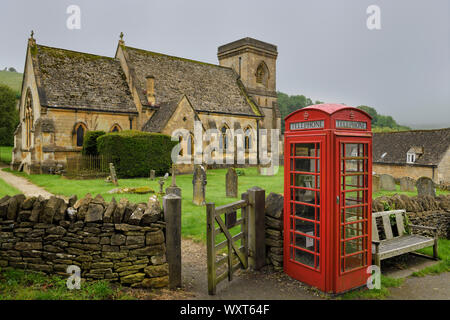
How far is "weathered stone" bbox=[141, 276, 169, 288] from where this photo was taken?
5492 millimetres

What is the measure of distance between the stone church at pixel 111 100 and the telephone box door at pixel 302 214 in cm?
2018

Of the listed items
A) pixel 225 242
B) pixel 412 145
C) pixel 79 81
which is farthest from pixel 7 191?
pixel 412 145

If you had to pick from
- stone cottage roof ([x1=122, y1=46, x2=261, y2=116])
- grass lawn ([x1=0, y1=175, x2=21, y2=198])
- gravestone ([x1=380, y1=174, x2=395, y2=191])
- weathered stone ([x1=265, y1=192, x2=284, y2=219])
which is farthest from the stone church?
weathered stone ([x1=265, y1=192, x2=284, y2=219])

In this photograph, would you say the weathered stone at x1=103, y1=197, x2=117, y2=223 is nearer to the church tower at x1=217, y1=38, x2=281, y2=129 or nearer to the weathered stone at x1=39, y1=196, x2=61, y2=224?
the weathered stone at x1=39, y1=196, x2=61, y2=224

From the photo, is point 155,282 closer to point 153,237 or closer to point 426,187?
point 153,237

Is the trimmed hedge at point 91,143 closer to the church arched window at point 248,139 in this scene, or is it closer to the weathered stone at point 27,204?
the church arched window at point 248,139

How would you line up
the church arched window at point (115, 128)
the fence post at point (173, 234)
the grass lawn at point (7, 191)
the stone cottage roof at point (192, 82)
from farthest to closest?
the stone cottage roof at point (192, 82), the church arched window at point (115, 128), the grass lawn at point (7, 191), the fence post at point (173, 234)

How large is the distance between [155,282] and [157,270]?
0.68 ft

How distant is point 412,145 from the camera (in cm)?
3759

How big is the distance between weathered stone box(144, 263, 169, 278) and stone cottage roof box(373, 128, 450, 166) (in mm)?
35848

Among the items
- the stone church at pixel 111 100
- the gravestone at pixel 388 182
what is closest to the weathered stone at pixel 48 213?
the gravestone at pixel 388 182

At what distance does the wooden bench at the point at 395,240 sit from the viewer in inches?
260
